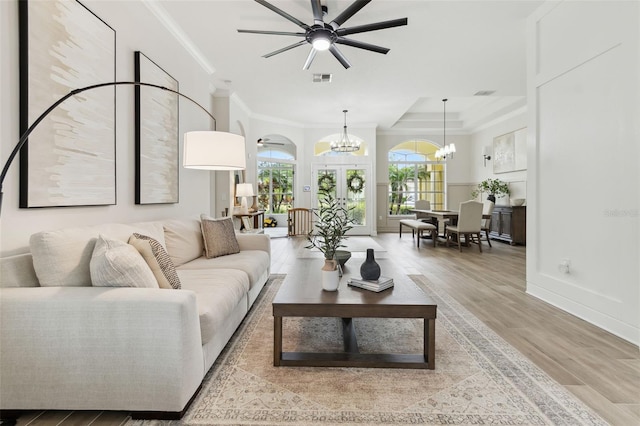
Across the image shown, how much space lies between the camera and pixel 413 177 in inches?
383

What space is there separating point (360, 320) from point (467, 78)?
4759mm

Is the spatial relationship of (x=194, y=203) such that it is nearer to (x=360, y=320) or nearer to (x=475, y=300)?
(x=360, y=320)

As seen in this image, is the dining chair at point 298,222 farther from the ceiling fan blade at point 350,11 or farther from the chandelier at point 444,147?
the ceiling fan blade at point 350,11

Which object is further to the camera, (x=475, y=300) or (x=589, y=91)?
(x=475, y=300)

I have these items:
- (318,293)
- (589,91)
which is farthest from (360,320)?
(589,91)

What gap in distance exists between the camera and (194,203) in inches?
166

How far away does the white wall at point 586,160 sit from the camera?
229cm

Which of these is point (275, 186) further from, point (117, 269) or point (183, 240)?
point (117, 269)

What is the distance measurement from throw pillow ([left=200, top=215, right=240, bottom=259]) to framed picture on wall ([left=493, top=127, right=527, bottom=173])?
6794 mm

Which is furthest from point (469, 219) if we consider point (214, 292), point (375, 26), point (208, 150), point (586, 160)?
point (214, 292)

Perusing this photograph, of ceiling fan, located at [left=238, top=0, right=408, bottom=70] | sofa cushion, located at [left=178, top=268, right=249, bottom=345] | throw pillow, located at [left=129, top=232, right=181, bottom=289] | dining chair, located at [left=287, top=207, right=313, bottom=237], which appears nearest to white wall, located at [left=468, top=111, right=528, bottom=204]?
ceiling fan, located at [left=238, top=0, right=408, bottom=70]

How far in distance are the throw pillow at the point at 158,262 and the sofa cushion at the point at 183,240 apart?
2.93 ft

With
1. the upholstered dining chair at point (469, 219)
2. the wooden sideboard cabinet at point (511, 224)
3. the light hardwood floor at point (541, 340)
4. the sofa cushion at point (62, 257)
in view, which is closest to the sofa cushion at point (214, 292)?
the light hardwood floor at point (541, 340)

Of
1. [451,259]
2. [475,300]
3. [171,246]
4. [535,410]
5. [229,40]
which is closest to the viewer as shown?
[535,410]
